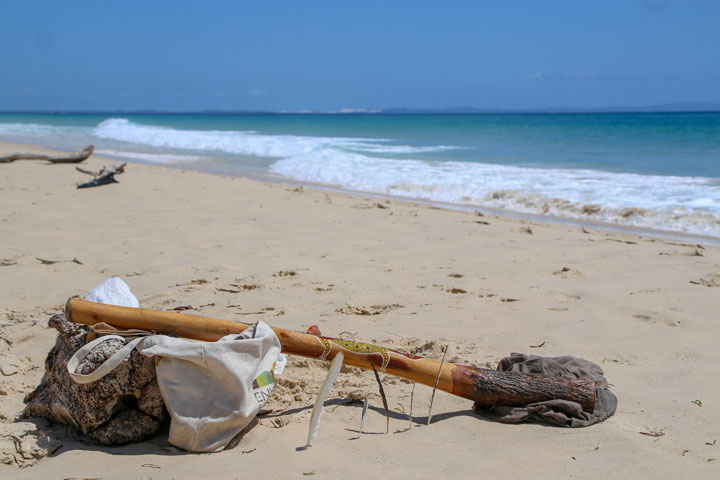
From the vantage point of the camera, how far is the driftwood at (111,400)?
2301mm

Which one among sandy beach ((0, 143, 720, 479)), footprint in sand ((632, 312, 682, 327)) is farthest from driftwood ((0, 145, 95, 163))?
footprint in sand ((632, 312, 682, 327))

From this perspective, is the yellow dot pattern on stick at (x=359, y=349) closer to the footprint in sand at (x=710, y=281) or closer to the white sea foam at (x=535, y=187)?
the footprint in sand at (x=710, y=281)

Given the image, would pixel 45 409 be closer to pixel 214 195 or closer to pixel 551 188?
pixel 214 195

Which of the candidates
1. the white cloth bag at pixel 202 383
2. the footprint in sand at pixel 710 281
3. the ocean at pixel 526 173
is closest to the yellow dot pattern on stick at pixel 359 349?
the white cloth bag at pixel 202 383

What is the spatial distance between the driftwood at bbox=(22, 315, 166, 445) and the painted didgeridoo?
139 millimetres

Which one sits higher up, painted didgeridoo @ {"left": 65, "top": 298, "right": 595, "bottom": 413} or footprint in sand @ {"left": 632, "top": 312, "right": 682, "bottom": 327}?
painted didgeridoo @ {"left": 65, "top": 298, "right": 595, "bottom": 413}

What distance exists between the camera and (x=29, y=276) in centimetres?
432

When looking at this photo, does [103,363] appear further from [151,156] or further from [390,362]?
[151,156]

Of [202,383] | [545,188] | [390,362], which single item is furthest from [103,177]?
[390,362]

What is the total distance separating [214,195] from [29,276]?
4321 millimetres

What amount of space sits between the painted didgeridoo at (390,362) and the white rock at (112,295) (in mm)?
197

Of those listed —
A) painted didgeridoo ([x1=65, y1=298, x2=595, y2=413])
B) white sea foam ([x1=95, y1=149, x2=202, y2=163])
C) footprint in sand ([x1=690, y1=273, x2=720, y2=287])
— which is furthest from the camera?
white sea foam ([x1=95, y1=149, x2=202, y2=163])

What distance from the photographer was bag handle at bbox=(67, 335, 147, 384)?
2.22 meters

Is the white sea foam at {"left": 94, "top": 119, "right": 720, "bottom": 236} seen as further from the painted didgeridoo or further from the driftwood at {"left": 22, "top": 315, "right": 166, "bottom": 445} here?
the driftwood at {"left": 22, "top": 315, "right": 166, "bottom": 445}
